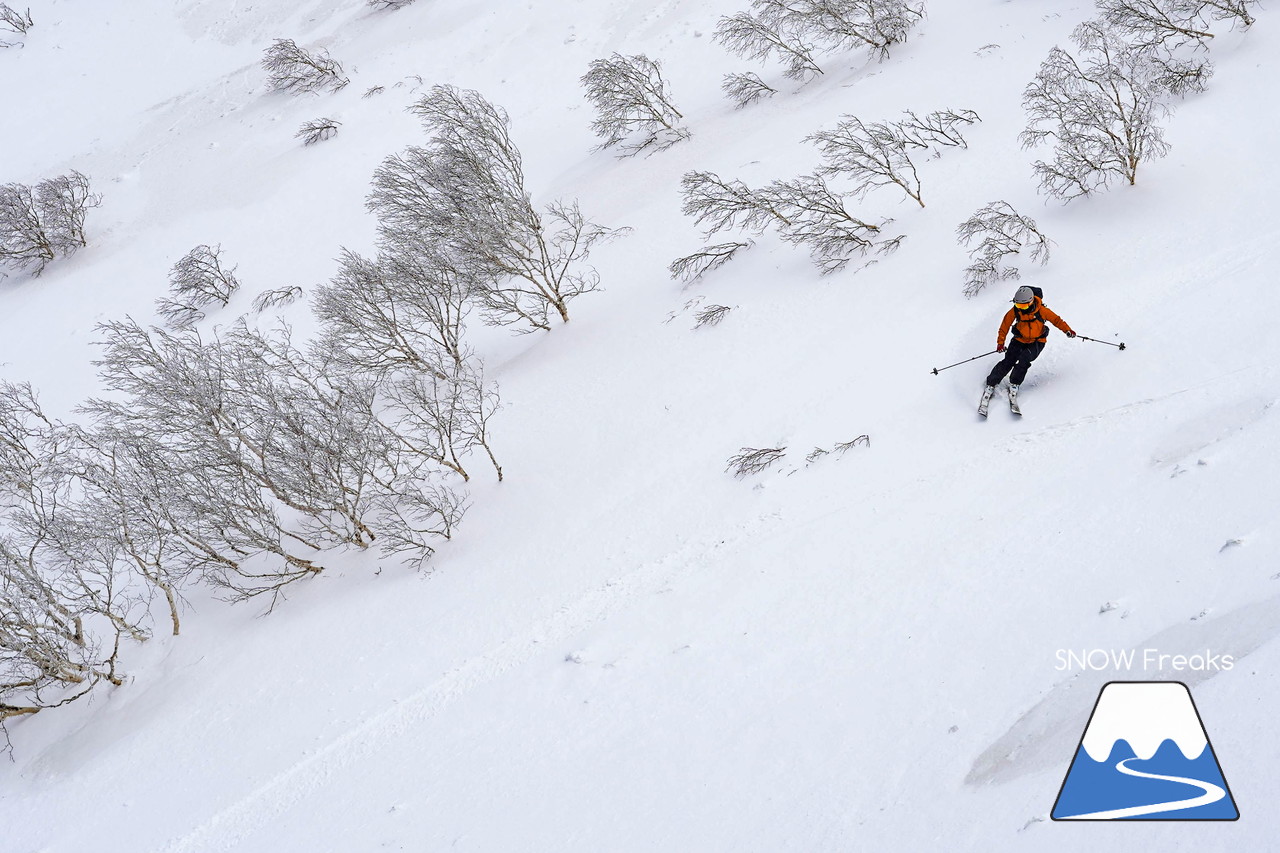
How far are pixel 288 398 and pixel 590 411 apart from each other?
464 centimetres

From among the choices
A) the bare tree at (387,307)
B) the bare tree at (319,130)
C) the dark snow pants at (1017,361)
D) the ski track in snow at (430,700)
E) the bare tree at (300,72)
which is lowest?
the ski track in snow at (430,700)

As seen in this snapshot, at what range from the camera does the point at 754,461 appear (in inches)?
426

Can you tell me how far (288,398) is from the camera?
502 inches

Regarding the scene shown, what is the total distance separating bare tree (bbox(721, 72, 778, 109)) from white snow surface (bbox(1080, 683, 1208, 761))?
17.2 metres

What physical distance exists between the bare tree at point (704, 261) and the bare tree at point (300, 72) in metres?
16.6

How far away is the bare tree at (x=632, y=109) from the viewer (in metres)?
20.6

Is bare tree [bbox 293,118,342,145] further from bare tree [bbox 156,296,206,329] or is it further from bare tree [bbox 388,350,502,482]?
bare tree [bbox 388,350,502,482]

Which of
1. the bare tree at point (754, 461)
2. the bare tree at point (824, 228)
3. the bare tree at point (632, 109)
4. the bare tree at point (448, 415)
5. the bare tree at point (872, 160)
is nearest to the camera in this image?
the bare tree at point (754, 461)

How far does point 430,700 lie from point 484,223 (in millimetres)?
9524

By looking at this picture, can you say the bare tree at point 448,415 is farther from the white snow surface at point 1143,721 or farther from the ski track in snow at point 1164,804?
the ski track in snow at point 1164,804

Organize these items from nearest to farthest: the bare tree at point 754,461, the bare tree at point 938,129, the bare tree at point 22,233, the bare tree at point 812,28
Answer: the bare tree at point 754,461, the bare tree at point 938,129, the bare tree at point 812,28, the bare tree at point 22,233

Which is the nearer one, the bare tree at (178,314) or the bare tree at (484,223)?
the bare tree at (484,223)

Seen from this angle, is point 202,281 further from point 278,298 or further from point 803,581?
point 803,581

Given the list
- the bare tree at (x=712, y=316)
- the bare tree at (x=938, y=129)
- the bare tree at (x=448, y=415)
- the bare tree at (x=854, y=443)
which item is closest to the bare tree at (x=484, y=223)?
the bare tree at (x=448, y=415)
